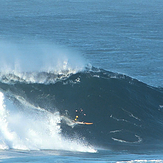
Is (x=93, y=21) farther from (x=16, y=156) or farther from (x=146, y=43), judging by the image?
(x=16, y=156)

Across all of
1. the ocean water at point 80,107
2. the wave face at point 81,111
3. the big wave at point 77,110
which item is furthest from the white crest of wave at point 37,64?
the wave face at point 81,111

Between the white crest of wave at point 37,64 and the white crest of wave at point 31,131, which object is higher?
the white crest of wave at point 37,64

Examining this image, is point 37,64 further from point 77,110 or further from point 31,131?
point 31,131

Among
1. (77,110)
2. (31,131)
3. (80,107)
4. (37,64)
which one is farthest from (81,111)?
(37,64)

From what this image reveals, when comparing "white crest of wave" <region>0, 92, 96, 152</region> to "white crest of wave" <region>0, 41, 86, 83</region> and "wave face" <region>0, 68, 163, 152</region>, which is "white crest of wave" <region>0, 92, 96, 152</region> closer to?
"wave face" <region>0, 68, 163, 152</region>

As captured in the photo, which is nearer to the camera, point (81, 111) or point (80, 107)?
point (81, 111)

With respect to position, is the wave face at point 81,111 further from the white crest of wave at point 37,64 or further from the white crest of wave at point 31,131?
the white crest of wave at point 37,64

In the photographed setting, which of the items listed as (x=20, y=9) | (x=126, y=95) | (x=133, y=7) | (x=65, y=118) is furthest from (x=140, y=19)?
(x=65, y=118)

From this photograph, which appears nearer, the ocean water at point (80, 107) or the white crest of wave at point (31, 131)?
the ocean water at point (80, 107)
